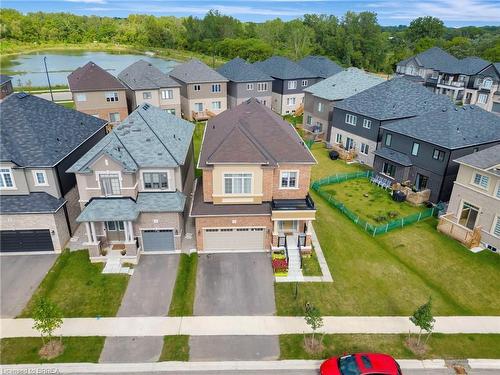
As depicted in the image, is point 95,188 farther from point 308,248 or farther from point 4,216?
point 308,248

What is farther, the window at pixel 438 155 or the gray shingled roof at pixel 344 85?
the gray shingled roof at pixel 344 85

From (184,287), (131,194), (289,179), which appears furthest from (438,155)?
(131,194)

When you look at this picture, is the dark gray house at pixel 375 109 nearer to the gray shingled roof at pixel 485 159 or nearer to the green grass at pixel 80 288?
the gray shingled roof at pixel 485 159

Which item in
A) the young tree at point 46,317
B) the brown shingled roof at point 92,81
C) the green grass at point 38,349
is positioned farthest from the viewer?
the brown shingled roof at point 92,81

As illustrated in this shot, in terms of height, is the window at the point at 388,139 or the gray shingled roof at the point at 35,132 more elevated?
the gray shingled roof at the point at 35,132

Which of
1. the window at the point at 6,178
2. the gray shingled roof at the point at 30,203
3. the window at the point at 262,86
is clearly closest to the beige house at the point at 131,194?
the gray shingled roof at the point at 30,203

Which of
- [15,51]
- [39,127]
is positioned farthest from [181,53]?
[39,127]
